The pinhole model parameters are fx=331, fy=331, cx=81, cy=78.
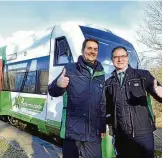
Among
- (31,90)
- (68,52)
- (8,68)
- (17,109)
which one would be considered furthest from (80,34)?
(8,68)

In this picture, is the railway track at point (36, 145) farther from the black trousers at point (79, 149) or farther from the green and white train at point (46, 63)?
the black trousers at point (79, 149)

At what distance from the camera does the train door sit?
731 centimetres

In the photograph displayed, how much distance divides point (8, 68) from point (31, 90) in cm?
271

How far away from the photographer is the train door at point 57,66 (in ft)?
24.0

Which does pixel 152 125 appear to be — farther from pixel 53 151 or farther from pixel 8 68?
pixel 8 68

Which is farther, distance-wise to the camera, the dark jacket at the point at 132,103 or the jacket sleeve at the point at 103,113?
the jacket sleeve at the point at 103,113

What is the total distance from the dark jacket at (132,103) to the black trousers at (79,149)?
12.9 inches

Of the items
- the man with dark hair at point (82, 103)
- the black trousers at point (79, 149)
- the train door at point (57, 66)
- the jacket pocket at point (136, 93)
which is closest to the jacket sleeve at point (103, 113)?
the man with dark hair at point (82, 103)

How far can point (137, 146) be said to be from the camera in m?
3.48

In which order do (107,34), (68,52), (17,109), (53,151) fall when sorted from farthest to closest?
(17,109)
(107,34)
(68,52)
(53,151)

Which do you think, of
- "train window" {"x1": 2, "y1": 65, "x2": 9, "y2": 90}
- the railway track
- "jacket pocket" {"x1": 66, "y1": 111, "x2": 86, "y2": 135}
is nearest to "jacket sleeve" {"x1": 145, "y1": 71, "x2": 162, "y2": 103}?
"jacket pocket" {"x1": 66, "y1": 111, "x2": 86, "y2": 135}

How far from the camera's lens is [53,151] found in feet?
21.4

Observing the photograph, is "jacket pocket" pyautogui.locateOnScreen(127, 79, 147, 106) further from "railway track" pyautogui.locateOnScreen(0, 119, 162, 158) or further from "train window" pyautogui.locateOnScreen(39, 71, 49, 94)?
"train window" pyautogui.locateOnScreen(39, 71, 49, 94)

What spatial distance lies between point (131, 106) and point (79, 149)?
2.34 feet
